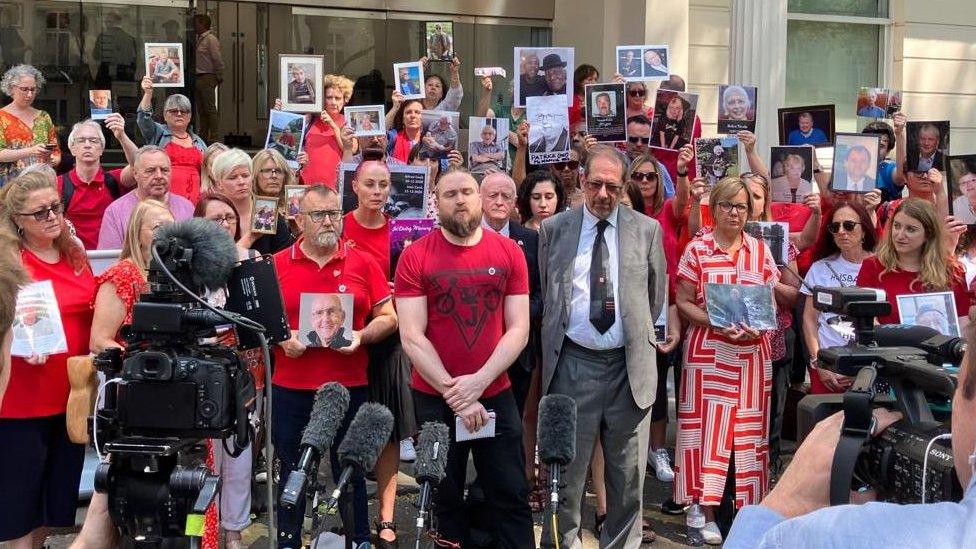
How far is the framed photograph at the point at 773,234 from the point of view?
7.27 metres

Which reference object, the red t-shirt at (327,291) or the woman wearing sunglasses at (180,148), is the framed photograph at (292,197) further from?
the woman wearing sunglasses at (180,148)

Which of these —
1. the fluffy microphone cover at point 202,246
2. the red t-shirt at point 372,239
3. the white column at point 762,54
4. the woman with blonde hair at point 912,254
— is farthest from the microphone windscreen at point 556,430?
the white column at point 762,54

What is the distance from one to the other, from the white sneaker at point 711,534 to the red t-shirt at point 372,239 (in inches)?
92.0

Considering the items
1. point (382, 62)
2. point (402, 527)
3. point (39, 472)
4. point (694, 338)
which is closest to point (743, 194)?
point (694, 338)

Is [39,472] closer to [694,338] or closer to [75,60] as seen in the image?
[694,338]

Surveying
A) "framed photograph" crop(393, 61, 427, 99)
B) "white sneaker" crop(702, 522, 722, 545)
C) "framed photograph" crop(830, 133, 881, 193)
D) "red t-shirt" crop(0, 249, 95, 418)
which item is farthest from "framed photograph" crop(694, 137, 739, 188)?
"red t-shirt" crop(0, 249, 95, 418)

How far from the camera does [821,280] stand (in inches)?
286

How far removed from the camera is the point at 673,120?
8312mm

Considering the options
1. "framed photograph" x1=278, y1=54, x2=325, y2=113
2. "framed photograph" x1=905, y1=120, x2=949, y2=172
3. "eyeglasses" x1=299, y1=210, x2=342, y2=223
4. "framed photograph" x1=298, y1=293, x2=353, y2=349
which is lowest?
"framed photograph" x1=298, y1=293, x2=353, y2=349

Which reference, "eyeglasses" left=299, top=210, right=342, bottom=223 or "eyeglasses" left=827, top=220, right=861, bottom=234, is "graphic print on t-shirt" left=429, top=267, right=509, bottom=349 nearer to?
"eyeglasses" left=299, top=210, right=342, bottom=223

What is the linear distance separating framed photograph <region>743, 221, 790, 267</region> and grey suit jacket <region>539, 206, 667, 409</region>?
1142 mm

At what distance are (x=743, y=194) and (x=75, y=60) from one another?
26.9ft

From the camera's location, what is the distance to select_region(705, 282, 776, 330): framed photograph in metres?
6.62

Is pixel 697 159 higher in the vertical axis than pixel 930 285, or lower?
higher
